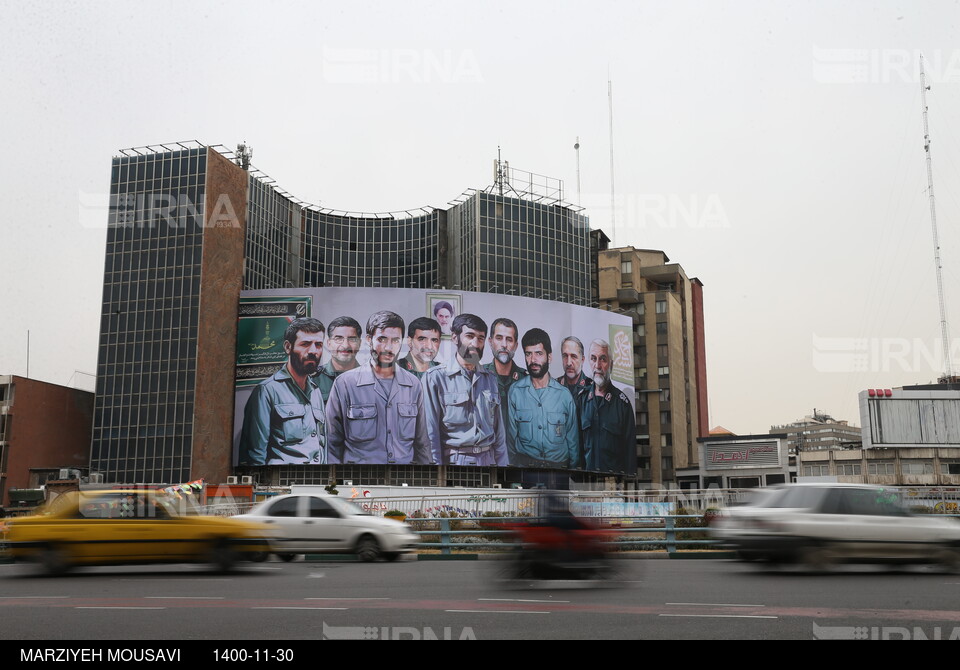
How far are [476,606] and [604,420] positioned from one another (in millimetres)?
72674

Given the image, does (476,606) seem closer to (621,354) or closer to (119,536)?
(119,536)

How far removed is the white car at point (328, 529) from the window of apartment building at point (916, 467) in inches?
2818

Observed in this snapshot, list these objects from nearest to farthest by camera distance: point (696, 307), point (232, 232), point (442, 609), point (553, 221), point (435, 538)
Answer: point (442, 609), point (435, 538), point (232, 232), point (553, 221), point (696, 307)

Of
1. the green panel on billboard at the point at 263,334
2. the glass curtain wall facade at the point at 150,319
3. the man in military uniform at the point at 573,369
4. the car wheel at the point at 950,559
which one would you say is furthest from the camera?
the man in military uniform at the point at 573,369

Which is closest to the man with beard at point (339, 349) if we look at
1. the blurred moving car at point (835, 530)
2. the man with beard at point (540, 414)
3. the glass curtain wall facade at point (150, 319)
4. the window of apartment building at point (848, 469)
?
the glass curtain wall facade at point (150, 319)

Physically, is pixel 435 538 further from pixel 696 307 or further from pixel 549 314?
pixel 696 307

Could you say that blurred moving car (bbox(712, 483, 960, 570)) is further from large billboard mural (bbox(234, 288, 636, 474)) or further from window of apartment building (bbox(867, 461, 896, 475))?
window of apartment building (bbox(867, 461, 896, 475))

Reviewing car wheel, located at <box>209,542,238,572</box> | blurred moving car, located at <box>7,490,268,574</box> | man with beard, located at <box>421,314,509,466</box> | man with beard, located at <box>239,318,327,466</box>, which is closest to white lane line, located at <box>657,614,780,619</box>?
car wheel, located at <box>209,542,238,572</box>

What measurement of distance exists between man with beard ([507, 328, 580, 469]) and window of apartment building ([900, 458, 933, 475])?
2741 centimetres

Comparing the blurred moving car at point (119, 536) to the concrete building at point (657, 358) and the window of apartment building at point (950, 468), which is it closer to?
the window of apartment building at point (950, 468)

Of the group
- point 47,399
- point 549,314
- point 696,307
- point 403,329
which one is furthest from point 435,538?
point 696,307

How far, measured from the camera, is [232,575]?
1627cm

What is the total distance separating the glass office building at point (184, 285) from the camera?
74.9 m

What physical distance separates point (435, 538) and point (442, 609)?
61.0 feet
